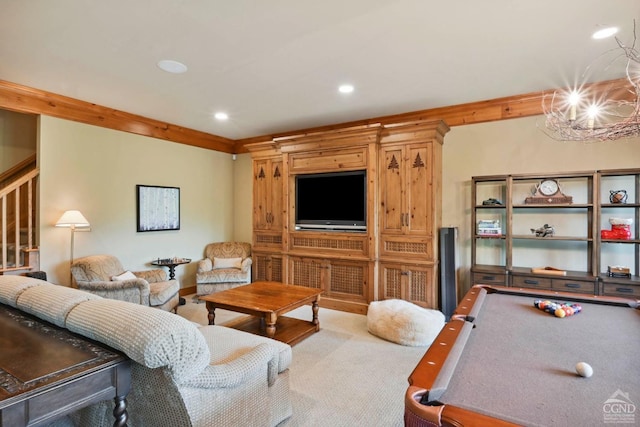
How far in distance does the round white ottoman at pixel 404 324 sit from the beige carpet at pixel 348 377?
3.0 inches

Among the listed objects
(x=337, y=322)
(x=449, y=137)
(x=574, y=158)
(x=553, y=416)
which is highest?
(x=449, y=137)

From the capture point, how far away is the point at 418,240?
4.27m

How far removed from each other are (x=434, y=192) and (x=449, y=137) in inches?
34.2

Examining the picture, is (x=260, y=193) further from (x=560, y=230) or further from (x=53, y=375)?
(x=53, y=375)

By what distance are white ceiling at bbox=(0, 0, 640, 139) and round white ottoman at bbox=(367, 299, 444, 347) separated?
2472mm

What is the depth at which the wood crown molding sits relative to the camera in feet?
12.0

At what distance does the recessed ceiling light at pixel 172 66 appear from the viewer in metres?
3.10

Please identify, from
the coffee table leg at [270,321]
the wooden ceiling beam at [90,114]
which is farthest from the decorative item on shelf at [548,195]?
the wooden ceiling beam at [90,114]

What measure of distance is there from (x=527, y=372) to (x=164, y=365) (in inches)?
58.8

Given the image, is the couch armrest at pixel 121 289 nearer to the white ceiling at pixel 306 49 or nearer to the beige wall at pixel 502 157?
the white ceiling at pixel 306 49

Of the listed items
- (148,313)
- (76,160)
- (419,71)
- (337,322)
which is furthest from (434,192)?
(76,160)

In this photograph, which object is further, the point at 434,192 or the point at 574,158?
the point at 434,192

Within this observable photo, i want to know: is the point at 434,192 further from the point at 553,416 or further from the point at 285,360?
the point at 553,416

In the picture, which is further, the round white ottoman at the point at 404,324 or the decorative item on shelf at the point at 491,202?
the decorative item on shelf at the point at 491,202
